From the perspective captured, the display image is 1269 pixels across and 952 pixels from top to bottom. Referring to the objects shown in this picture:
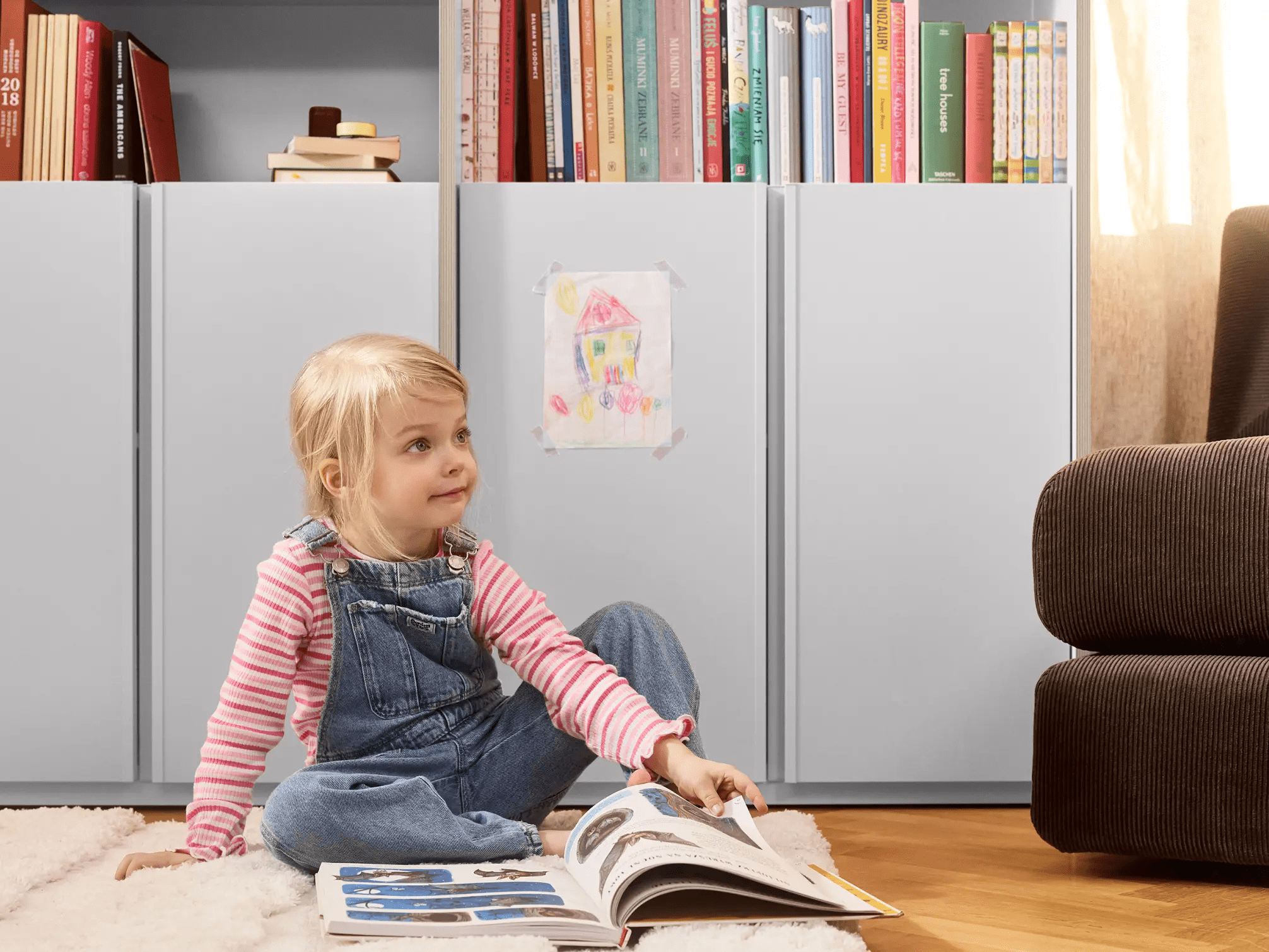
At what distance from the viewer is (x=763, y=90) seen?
67.7 inches

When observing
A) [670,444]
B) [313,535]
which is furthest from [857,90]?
[313,535]

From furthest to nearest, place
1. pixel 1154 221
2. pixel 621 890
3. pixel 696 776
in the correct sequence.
A: pixel 1154 221, pixel 696 776, pixel 621 890

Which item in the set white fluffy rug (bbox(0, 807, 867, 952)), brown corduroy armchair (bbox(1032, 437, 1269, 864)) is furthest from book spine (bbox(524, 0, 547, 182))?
white fluffy rug (bbox(0, 807, 867, 952))

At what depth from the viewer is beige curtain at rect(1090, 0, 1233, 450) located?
1.94 m

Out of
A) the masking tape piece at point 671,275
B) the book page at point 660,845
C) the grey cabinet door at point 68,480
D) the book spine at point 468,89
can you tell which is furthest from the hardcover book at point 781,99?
the book page at point 660,845

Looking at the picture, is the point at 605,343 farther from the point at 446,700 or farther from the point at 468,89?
the point at 446,700

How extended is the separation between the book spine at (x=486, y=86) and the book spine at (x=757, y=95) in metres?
0.38

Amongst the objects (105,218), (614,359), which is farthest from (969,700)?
(105,218)

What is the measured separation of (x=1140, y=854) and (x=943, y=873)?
0.19 meters

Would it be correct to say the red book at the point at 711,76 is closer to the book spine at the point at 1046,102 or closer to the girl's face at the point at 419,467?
the book spine at the point at 1046,102

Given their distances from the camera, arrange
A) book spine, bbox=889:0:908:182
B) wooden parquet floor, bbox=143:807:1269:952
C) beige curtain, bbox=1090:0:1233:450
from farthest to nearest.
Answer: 1. beige curtain, bbox=1090:0:1233:450
2. book spine, bbox=889:0:908:182
3. wooden parquet floor, bbox=143:807:1269:952

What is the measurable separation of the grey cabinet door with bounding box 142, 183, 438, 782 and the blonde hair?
41 centimetres

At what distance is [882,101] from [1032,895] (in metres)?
1.14

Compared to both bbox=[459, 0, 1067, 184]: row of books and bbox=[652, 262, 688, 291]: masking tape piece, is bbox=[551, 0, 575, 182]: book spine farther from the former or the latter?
bbox=[652, 262, 688, 291]: masking tape piece
